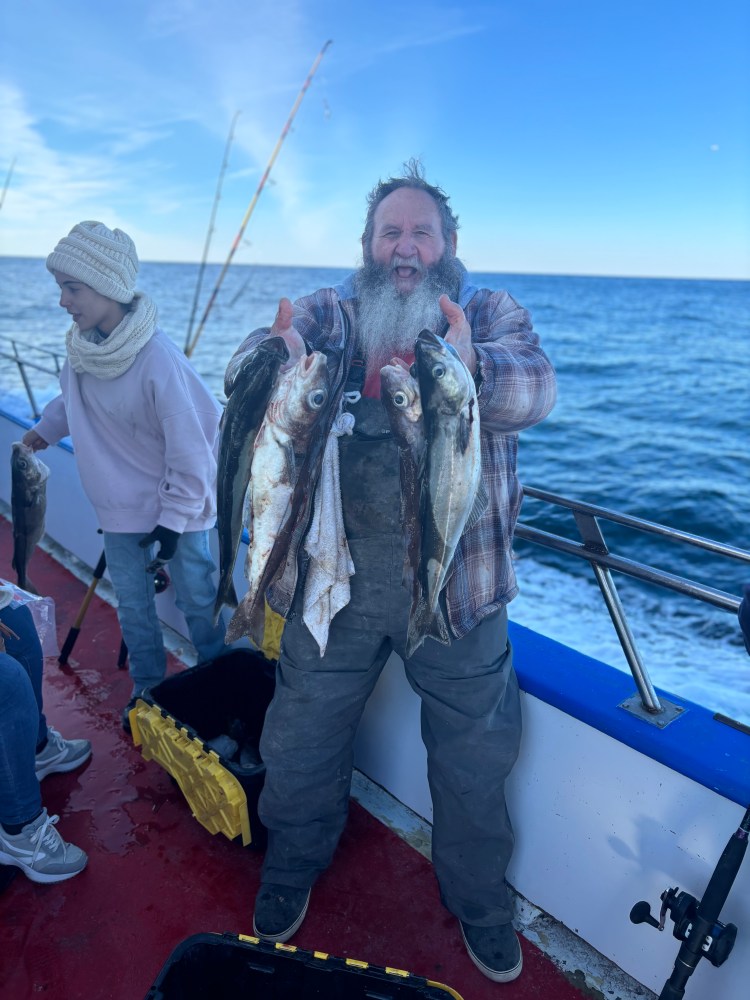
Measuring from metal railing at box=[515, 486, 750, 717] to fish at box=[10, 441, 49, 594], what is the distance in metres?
2.75

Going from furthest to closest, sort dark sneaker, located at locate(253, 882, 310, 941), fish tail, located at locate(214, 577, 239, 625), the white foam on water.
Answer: the white foam on water → dark sneaker, located at locate(253, 882, 310, 941) → fish tail, located at locate(214, 577, 239, 625)

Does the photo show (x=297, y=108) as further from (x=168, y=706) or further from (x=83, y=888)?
(x=83, y=888)

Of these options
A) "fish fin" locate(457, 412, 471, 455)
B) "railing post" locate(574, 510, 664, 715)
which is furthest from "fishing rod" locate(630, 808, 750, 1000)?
"fish fin" locate(457, 412, 471, 455)

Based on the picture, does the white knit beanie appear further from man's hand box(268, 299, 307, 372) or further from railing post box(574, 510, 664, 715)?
railing post box(574, 510, 664, 715)

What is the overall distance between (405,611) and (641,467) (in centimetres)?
1433

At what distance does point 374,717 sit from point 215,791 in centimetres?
75

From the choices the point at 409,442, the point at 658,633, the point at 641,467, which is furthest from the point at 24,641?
the point at 641,467

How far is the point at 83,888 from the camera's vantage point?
2.44 m

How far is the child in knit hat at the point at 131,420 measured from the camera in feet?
8.82

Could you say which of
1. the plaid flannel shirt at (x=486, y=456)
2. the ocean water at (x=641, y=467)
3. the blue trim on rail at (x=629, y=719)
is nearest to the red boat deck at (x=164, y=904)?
the blue trim on rail at (x=629, y=719)

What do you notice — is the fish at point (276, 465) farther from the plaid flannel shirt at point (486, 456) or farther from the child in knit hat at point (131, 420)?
the child in knit hat at point (131, 420)

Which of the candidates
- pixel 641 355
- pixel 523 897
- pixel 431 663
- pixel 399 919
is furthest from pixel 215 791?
pixel 641 355

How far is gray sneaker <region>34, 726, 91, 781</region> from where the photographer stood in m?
2.91

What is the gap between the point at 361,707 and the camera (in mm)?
2303
